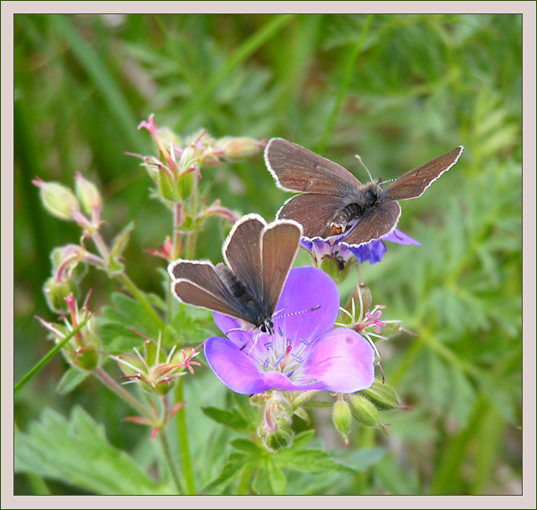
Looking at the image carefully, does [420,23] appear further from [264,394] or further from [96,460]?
[96,460]

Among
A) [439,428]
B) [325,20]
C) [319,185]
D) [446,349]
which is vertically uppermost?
[325,20]

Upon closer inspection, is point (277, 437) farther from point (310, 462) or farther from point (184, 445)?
point (184, 445)

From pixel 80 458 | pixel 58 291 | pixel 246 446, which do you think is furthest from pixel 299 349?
pixel 80 458

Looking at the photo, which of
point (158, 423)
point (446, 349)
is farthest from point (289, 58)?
point (158, 423)

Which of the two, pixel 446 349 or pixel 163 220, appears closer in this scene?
pixel 446 349

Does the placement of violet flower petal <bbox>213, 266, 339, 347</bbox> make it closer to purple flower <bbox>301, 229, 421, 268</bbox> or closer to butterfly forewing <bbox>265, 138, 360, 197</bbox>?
purple flower <bbox>301, 229, 421, 268</bbox>

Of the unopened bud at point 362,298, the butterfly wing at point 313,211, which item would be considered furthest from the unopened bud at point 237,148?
the unopened bud at point 362,298
